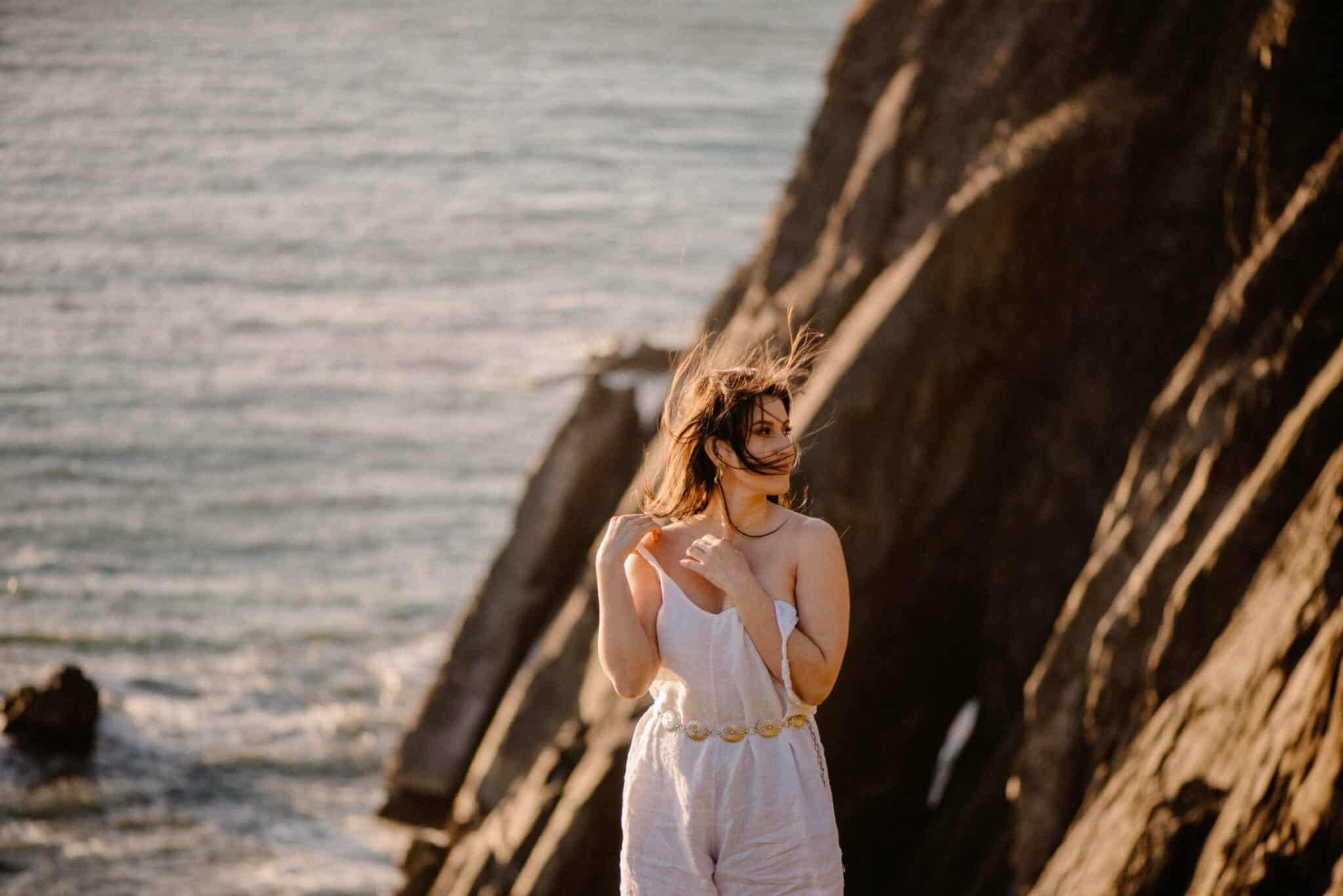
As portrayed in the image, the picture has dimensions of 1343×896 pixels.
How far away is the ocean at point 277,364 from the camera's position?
22141 mm

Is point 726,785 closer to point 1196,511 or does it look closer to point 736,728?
point 736,728

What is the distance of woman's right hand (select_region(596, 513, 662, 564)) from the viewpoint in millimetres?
5211

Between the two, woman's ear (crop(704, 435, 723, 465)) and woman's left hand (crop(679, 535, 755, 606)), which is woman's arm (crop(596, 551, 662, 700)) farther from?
woman's ear (crop(704, 435, 723, 465))

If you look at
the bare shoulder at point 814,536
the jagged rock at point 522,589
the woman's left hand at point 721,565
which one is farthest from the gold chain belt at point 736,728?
the jagged rock at point 522,589

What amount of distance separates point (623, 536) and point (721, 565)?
1.17ft

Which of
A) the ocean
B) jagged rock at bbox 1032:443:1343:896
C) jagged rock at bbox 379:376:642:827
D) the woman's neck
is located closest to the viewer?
the woman's neck

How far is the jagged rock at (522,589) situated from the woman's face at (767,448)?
40.7 feet

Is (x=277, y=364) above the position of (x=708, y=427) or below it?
below

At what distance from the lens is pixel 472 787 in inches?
636

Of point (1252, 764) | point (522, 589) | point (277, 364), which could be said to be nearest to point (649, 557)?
point (1252, 764)

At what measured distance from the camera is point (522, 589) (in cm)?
1803

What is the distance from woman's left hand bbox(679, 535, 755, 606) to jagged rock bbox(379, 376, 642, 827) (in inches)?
492

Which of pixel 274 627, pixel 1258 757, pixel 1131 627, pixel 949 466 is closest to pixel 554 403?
pixel 274 627

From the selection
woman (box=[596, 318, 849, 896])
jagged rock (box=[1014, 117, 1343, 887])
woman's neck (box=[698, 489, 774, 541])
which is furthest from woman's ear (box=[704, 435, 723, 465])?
jagged rock (box=[1014, 117, 1343, 887])
